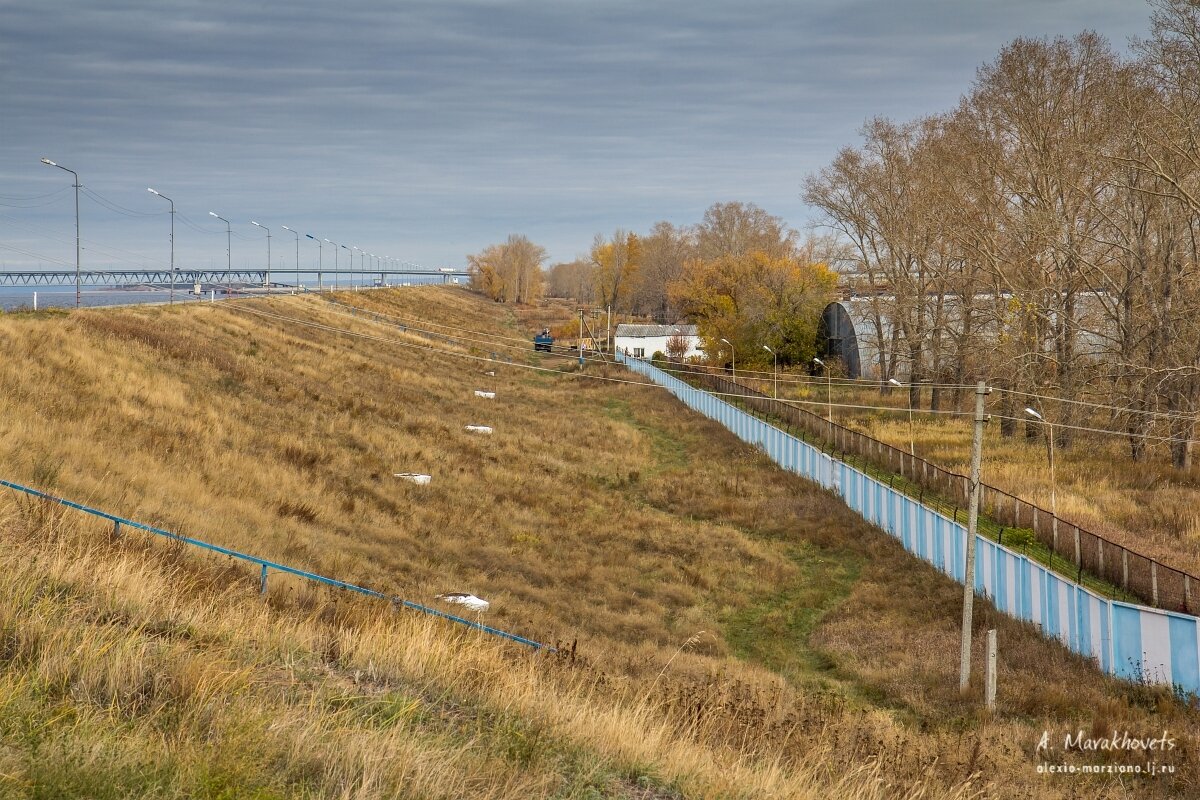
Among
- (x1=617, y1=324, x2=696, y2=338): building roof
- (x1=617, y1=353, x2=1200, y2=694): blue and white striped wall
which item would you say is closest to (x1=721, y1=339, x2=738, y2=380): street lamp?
(x1=617, y1=324, x2=696, y2=338): building roof

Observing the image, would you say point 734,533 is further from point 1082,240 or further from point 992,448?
point 1082,240

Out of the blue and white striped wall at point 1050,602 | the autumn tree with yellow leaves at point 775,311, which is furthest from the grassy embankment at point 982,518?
the autumn tree with yellow leaves at point 775,311

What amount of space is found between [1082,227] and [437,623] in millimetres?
35467

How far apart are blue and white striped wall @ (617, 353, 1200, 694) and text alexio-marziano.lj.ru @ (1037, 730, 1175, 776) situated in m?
2.88

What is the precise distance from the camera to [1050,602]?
18.5 m

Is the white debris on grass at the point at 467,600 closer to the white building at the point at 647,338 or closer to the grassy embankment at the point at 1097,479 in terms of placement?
the grassy embankment at the point at 1097,479

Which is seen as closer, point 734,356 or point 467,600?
point 467,600

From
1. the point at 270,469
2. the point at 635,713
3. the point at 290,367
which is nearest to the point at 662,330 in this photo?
the point at 290,367

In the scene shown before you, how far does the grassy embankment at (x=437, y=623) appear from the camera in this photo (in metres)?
6.29

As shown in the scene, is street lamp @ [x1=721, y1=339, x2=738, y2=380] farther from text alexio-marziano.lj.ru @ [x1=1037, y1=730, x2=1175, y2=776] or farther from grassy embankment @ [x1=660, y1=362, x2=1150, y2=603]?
text alexio-marziano.lj.ru @ [x1=1037, y1=730, x2=1175, y2=776]

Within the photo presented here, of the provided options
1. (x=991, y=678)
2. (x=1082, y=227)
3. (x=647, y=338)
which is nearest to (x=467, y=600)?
(x=991, y=678)

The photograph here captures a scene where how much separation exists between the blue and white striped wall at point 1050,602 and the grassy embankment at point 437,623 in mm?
443

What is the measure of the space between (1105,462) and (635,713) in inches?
1232

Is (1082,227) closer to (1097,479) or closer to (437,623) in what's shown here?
(1097,479)
